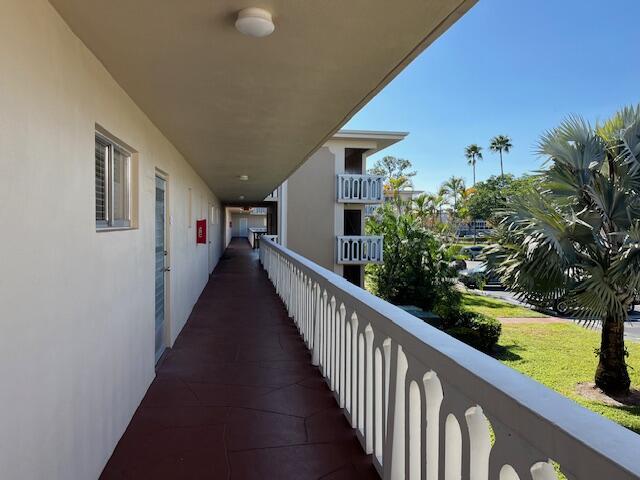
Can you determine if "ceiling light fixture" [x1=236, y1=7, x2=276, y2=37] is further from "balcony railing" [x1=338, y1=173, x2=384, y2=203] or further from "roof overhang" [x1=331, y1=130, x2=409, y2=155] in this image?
"balcony railing" [x1=338, y1=173, x2=384, y2=203]

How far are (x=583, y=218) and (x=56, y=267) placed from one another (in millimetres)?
7359

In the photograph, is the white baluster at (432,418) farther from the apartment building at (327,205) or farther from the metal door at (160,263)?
the apartment building at (327,205)

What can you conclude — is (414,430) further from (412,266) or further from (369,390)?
(412,266)

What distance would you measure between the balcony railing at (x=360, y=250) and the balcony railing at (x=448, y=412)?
522 inches

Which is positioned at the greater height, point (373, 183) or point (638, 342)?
point (373, 183)

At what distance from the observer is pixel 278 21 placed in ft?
6.77

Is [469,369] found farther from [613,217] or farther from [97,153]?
[613,217]

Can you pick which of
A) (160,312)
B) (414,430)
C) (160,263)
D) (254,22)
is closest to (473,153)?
(160,263)

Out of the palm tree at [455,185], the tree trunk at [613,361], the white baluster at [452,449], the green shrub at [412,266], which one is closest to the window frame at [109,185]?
the white baluster at [452,449]

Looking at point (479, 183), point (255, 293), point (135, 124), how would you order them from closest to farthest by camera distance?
1. point (135, 124)
2. point (255, 293)
3. point (479, 183)

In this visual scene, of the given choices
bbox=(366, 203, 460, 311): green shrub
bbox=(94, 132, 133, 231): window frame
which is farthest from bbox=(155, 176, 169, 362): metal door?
bbox=(366, 203, 460, 311): green shrub

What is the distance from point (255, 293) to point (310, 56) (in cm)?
680

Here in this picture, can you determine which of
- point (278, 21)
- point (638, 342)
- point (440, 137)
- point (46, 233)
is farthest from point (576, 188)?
point (440, 137)

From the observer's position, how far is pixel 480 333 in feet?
38.5
